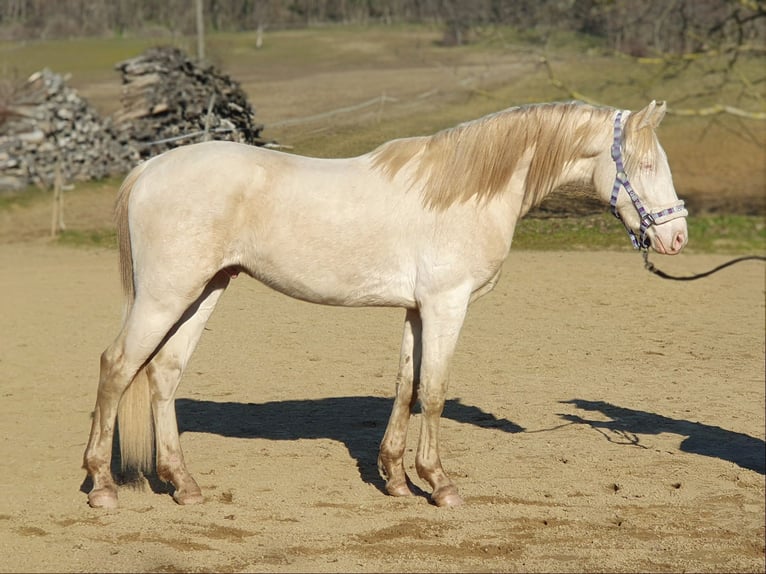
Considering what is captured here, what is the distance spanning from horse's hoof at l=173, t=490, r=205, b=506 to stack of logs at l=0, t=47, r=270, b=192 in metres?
12.7

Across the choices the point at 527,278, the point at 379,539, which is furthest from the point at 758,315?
the point at 379,539

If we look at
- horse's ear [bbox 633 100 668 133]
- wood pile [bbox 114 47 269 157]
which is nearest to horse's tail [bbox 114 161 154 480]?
horse's ear [bbox 633 100 668 133]

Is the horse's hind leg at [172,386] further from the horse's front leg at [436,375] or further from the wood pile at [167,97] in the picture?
the wood pile at [167,97]

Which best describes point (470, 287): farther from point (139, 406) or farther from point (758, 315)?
point (758, 315)

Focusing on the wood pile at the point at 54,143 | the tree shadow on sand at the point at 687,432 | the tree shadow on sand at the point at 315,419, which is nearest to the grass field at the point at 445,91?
the wood pile at the point at 54,143

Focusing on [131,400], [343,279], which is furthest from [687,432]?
[131,400]

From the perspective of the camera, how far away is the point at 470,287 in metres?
5.04

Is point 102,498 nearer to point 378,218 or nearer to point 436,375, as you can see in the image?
point 436,375

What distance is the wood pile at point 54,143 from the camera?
58.2 ft

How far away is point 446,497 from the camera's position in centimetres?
514

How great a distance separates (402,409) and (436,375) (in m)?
0.35

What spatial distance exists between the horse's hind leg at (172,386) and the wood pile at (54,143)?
13.1 meters

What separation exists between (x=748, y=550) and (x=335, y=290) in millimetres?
2278

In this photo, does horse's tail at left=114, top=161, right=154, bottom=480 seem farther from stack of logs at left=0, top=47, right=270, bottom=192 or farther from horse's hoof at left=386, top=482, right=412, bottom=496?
stack of logs at left=0, top=47, right=270, bottom=192
